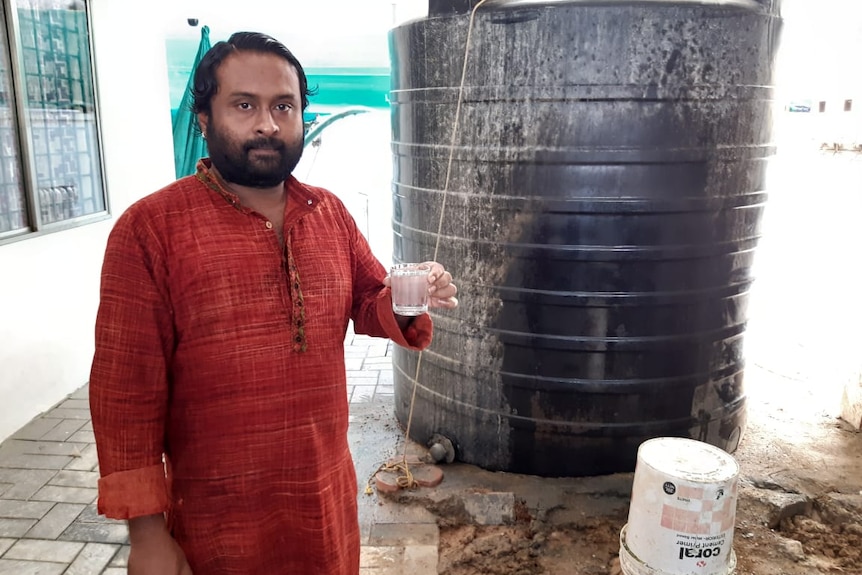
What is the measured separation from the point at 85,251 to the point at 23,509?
2.15 m

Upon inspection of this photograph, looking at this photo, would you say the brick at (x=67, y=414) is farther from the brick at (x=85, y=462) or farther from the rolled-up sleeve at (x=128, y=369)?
the rolled-up sleeve at (x=128, y=369)

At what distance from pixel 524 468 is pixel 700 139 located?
6.40 ft

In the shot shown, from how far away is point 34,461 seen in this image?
3650 mm

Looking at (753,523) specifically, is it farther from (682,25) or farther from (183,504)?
(183,504)

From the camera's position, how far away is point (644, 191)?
312cm

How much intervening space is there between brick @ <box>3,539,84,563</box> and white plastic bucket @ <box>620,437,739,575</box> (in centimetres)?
243

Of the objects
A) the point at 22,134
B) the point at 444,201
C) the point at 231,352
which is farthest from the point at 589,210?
the point at 22,134

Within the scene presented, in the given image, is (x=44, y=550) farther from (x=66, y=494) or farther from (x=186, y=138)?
(x=186, y=138)

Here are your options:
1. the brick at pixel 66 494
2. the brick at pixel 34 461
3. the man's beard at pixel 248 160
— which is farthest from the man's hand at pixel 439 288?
the brick at pixel 34 461

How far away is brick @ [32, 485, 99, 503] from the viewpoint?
10.8ft

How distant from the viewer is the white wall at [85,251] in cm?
395

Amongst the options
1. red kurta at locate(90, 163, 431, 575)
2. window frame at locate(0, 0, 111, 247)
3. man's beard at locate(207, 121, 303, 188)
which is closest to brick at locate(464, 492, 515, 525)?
red kurta at locate(90, 163, 431, 575)

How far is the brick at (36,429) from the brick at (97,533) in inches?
45.9

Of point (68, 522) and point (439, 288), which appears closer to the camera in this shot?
point (439, 288)
